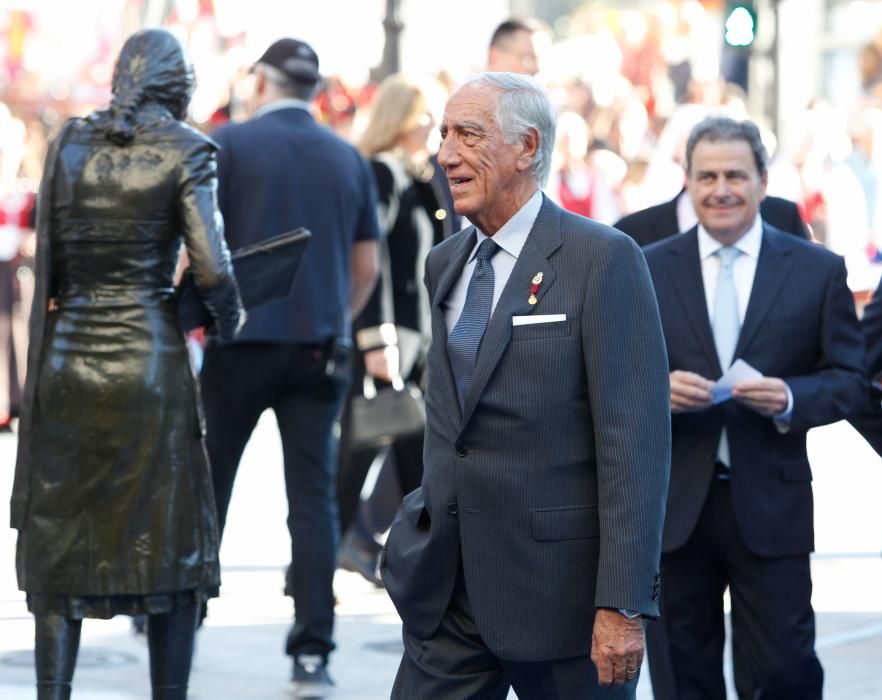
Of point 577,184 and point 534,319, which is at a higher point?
point 534,319

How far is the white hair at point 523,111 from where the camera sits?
4.43m

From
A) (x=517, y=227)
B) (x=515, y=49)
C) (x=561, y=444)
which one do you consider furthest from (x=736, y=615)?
(x=515, y=49)

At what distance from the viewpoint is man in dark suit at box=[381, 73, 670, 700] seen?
169 inches

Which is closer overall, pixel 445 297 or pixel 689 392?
pixel 445 297

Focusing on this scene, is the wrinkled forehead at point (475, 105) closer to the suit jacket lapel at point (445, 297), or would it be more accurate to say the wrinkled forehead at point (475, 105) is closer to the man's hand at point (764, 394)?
the suit jacket lapel at point (445, 297)

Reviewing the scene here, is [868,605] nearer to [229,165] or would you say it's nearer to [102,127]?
[229,165]

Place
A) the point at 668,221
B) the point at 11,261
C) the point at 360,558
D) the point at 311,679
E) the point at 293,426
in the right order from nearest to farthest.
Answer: the point at 668,221
the point at 311,679
the point at 293,426
the point at 360,558
the point at 11,261

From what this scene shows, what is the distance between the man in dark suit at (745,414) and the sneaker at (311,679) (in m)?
1.70

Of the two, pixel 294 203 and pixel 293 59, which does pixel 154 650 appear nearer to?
pixel 294 203

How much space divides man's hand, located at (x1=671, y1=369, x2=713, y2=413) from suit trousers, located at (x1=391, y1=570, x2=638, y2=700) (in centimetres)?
139

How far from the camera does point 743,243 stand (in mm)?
6047

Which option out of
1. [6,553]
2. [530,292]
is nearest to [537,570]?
[530,292]

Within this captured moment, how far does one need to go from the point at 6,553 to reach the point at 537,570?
629cm

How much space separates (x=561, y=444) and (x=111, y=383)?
2.10 meters
